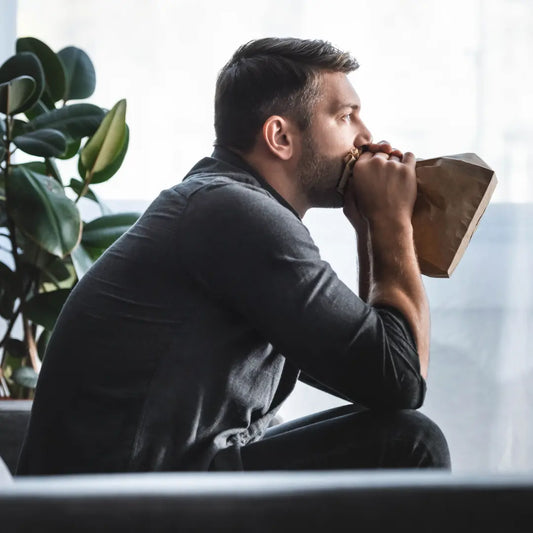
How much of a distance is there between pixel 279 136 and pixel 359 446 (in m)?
0.53

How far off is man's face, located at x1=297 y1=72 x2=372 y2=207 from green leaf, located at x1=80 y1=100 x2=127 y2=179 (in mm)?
722

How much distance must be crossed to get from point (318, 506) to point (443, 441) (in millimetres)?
920

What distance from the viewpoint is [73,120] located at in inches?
83.5

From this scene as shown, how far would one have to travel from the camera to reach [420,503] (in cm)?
36

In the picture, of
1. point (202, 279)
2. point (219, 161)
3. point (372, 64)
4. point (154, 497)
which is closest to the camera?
point (154, 497)

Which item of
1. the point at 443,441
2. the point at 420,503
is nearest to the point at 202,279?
the point at 443,441

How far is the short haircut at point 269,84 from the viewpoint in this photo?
1.51 metres

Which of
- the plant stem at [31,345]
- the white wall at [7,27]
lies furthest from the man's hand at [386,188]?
the white wall at [7,27]

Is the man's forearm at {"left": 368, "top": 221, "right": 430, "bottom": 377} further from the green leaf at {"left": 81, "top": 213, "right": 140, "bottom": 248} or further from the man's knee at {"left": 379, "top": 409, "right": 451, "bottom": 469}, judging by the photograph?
the green leaf at {"left": 81, "top": 213, "right": 140, "bottom": 248}

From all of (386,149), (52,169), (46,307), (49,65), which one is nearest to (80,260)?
(46,307)

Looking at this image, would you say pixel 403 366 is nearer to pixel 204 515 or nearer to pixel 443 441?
pixel 443 441

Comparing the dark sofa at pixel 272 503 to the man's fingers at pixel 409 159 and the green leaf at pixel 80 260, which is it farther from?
the green leaf at pixel 80 260

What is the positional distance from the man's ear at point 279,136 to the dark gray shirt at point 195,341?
0.25 m

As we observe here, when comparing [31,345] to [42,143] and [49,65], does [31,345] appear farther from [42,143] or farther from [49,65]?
[49,65]
